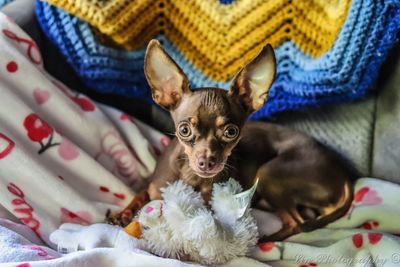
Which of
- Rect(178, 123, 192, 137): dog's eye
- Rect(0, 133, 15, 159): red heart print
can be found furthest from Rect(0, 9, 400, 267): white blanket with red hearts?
Rect(178, 123, 192, 137): dog's eye

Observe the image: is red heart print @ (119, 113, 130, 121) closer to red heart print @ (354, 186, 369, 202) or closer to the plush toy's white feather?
the plush toy's white feather

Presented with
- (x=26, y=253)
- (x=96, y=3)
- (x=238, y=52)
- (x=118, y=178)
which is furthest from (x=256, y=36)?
(x=26, y=253)

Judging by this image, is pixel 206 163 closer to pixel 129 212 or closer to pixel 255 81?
pixel 255 81

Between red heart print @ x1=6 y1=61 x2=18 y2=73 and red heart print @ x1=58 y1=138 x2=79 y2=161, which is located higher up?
red heart print @ x1=6 y1=61 x2=18 y2=73

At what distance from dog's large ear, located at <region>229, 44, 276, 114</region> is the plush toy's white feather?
0.64 feet

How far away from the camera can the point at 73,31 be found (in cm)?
162

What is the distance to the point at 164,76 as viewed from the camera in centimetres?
137

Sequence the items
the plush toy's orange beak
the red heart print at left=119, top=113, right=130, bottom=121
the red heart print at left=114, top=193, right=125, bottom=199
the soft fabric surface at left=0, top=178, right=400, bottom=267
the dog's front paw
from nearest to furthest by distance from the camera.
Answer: the soft fabric surface at left=0, top=178, right=400, bottom=267 → the plush toy's orange beak → the dog's front paw → the red heart print at left=114, top=193, right=125, bottom=199 → the red heart print at left=119, top=113, right=130, bottom=121

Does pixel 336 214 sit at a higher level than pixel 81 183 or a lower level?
lower

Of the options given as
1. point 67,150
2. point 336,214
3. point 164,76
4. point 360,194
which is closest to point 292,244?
point 336,214

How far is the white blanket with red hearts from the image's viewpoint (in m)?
1.41

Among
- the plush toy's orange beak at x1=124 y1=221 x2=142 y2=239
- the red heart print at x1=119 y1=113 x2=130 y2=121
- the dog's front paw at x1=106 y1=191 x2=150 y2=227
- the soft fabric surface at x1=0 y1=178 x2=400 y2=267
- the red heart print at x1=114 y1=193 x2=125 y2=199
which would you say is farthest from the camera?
the red heart print at x1=119 y1=113 x2=130 y2=121

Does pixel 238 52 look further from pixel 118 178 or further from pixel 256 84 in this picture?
pixel 118 178

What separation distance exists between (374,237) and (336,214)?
138mm
